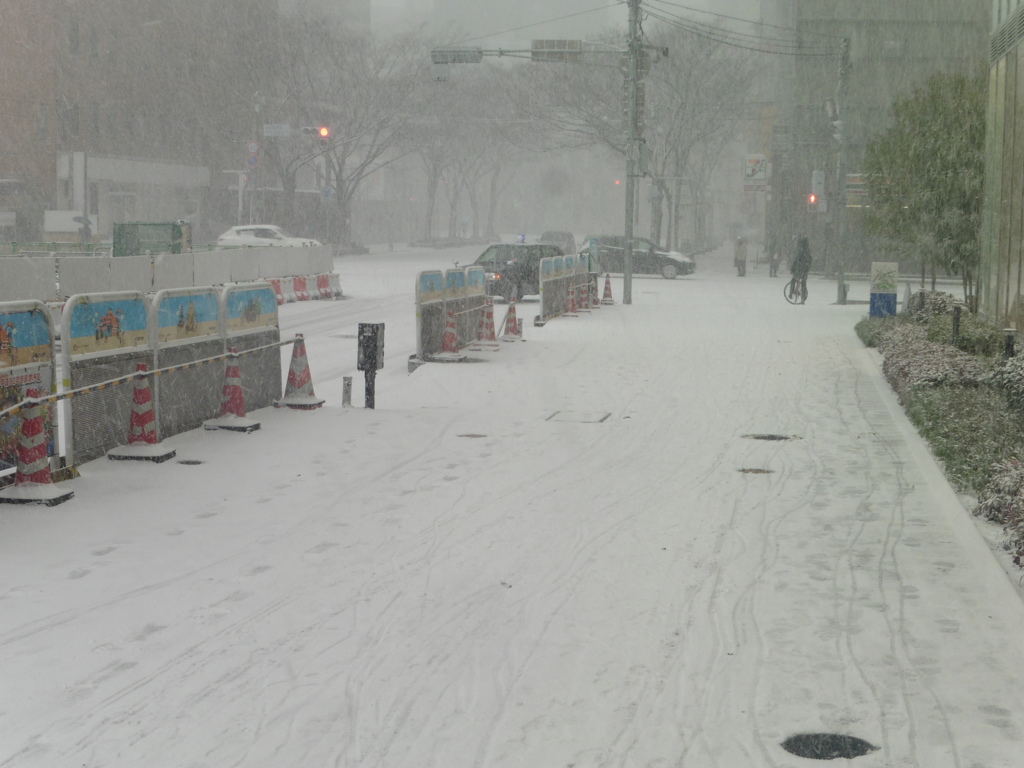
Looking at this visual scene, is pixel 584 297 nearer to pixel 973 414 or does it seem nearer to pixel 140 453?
pixel 973 414

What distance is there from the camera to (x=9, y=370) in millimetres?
9602

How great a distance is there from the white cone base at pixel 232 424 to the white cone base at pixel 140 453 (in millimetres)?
1469

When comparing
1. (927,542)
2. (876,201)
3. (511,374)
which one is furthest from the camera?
(876,201)

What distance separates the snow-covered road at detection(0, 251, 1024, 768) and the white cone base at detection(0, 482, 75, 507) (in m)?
0.12

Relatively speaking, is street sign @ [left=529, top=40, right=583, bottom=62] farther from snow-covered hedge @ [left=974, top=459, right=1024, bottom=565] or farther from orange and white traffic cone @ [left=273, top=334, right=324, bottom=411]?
snow-covered hedge @ [left=974, top=459, right=1024, bottom=565]

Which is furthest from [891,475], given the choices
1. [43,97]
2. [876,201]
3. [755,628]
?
[43,97]

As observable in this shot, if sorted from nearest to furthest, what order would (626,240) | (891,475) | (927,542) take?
1. (927,542)
2. (891,475)
3. (626,240)

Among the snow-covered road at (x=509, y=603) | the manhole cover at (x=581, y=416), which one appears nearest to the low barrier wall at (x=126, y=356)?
the snow-covered road at (x=509, y=603)

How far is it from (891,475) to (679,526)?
2.68 m

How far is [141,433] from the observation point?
11109 mm

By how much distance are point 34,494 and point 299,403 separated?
5.07 meters

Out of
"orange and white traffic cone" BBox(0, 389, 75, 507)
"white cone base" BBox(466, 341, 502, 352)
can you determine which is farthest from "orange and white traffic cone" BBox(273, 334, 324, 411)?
"white cone base" BBox(466, 341, 502, 352)

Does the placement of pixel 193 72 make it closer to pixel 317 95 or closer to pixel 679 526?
pixel 317 95

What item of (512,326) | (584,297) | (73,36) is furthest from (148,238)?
(73,36)
